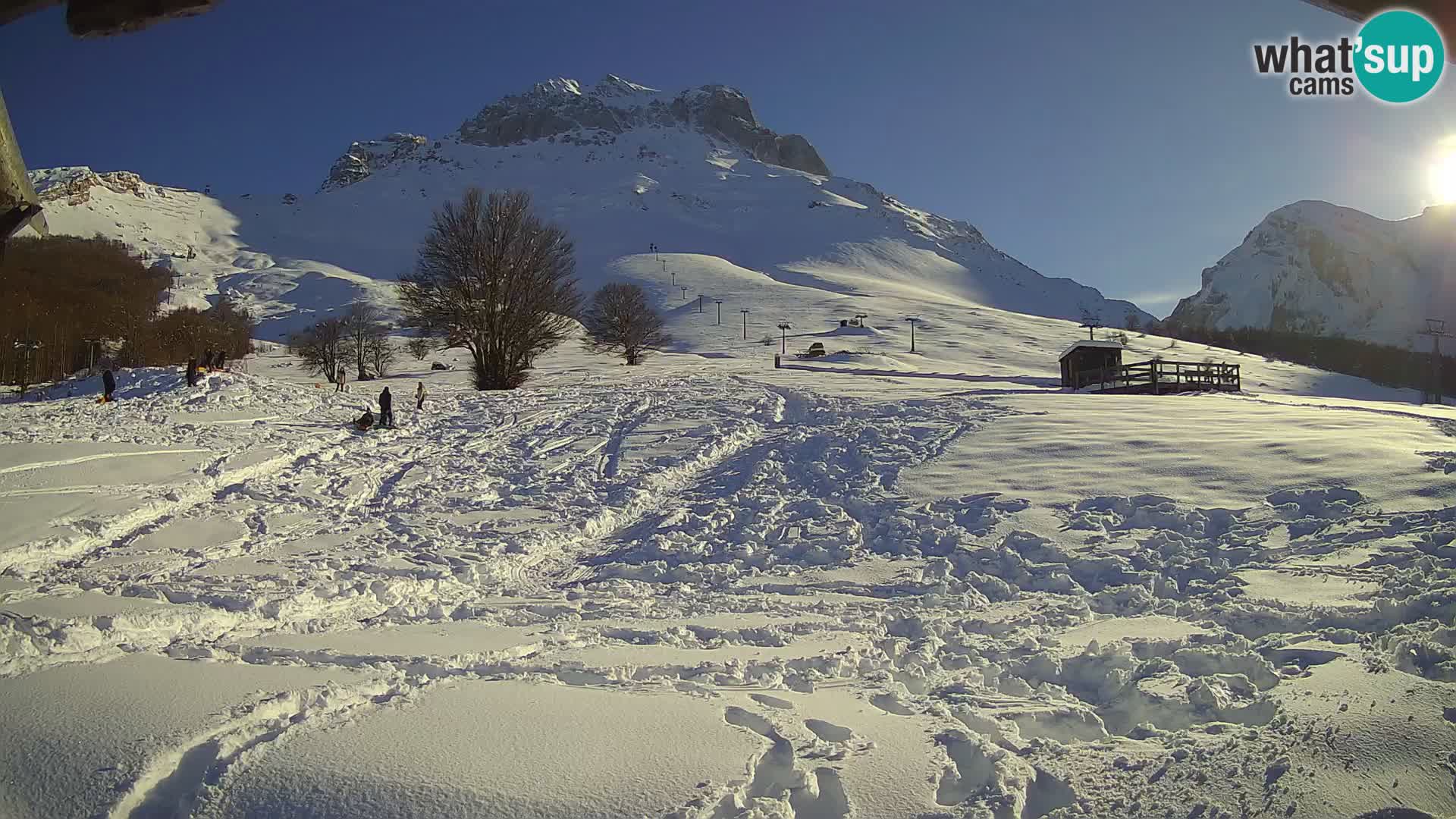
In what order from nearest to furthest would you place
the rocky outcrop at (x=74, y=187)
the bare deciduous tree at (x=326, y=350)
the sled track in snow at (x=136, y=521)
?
the sled track in snow at (x=136, y=521)
the bare deciduous tree at (x=326, y=350)
the rocky outcrop at (x=74, y=187)

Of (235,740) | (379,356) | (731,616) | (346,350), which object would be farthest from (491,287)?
(346,350)

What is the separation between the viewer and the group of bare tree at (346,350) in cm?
5056

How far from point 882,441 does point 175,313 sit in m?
45.0

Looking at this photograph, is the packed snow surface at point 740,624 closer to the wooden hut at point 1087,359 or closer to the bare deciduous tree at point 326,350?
the wooden hut at point 1087,359

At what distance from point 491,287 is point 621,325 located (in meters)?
26.0

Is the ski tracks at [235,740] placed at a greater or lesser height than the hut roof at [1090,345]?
lesser

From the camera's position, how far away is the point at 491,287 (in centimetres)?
3038

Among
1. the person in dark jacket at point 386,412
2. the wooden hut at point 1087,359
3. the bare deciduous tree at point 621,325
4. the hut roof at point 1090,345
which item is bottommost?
the person in dark jacket at point 386,412

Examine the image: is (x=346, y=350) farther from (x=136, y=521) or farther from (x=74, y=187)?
(x=74, y=187)

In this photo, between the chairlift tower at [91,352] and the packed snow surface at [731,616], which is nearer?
the packed snow surface at [731,616]

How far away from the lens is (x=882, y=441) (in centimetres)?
1588

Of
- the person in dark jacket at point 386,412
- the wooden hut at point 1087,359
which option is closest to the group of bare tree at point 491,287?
the person in dark jacket at point 386,412

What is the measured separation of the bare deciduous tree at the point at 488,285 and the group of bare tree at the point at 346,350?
64.6ft

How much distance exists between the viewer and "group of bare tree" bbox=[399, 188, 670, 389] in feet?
99.3
